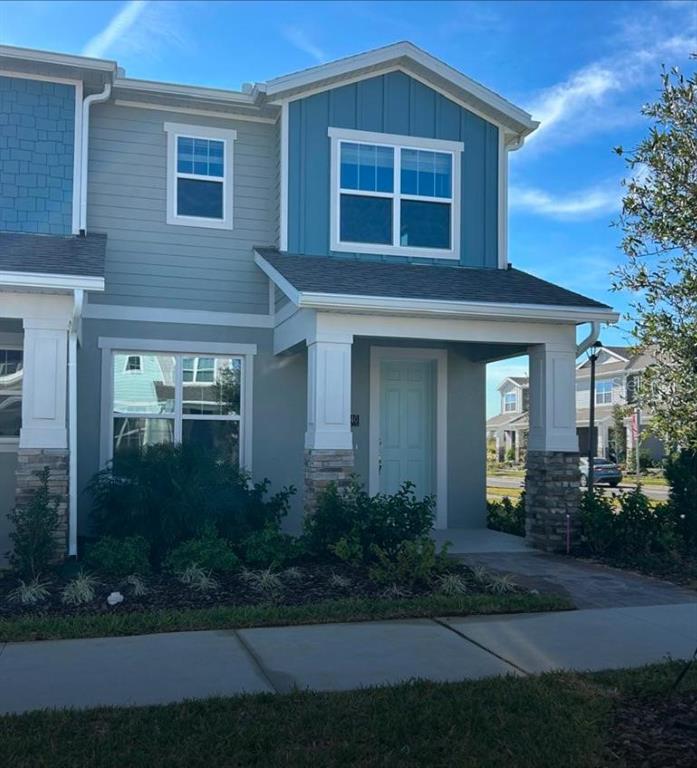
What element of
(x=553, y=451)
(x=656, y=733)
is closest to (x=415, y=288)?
(x=553, y=451)

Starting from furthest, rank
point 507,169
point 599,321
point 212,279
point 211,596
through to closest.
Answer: point 507,169, point 212,279, point 599,321, point 211,596

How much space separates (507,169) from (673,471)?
Result: 16.7 ft

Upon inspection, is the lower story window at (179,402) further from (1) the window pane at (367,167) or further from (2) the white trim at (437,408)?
(1) the window pane at (367,167)

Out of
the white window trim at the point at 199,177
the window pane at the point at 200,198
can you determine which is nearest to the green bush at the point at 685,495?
the white window trim at the point at 199,177

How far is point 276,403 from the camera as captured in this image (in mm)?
12320

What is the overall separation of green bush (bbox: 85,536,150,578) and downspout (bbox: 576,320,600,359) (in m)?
6.01

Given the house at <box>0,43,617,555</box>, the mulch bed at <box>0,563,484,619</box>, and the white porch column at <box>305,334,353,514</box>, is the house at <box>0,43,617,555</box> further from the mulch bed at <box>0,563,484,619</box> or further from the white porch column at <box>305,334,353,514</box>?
the mulch bed at <box>0,563,484,619</box>

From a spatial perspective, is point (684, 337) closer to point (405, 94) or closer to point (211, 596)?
point (211, 596)

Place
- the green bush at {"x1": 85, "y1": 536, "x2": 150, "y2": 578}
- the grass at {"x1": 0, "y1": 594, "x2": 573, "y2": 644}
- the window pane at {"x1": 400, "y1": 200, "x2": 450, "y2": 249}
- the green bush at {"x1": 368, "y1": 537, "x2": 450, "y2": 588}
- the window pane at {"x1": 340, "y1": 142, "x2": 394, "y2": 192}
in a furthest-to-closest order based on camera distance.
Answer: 1. the window pane at {"x1": 400, "y1": 200, "x2": 450, "y2": 249}
2. the window pane at {"x1": 340, "y1": 142, "x2": 394, "y2": 192}
3. the green bush at {"x1": 85, "y1": 536, "x2": 150, "y2": 578}
4. the green bush at {"x1": 368, "y1": 537, "x2": 450, "y2": 588}
5. the grass at {"x1": 0, "y1": 594, "x2": 573, "y2": 644}

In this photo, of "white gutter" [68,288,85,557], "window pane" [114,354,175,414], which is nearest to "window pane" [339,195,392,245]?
"window pane" [114,354,175,414]

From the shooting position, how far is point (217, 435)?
1212 cm

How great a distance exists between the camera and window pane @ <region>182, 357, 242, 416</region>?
12016 mm

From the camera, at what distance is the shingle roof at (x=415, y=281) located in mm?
10492

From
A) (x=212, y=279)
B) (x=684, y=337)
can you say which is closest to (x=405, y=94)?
(x=212, y=279)
